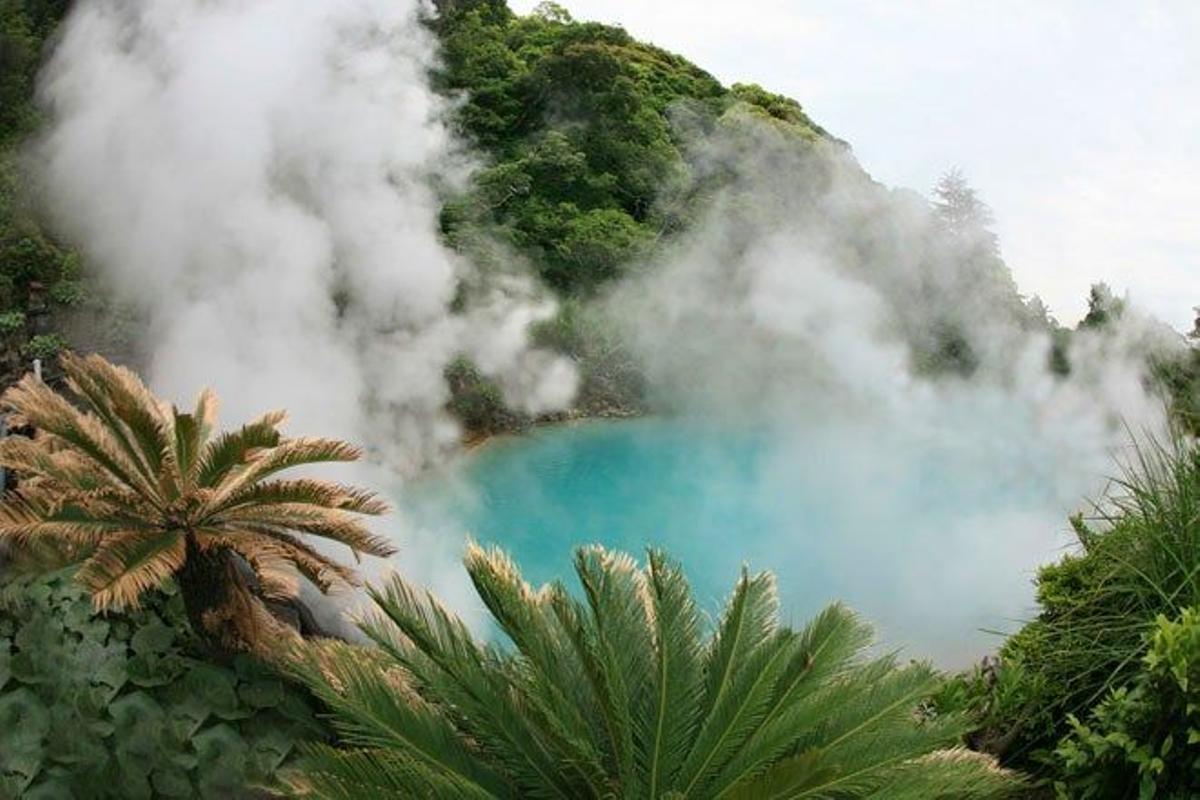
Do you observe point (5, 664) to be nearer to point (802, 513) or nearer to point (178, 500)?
point (178, 500)

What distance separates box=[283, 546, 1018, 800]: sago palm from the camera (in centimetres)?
397

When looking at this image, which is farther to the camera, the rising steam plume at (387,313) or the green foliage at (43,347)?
the green foliage at (43,347)

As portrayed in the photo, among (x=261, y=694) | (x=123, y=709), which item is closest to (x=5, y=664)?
(x=123, y=709)

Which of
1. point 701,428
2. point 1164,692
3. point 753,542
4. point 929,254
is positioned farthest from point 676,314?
point 1164,692

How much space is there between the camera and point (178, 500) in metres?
5.45

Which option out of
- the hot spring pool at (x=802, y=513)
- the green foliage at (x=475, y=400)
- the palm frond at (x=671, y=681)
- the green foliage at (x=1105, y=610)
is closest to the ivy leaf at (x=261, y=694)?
the palm frond at (x=671, y=681)

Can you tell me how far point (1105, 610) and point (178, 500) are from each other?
4.67 m

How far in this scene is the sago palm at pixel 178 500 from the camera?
5.30 meters

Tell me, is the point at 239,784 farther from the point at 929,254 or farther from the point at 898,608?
the point at 929,254

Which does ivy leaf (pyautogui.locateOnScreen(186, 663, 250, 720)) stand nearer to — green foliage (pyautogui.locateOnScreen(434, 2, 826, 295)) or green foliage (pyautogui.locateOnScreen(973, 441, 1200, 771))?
green foliage (pyautogui.locateOnScreen(973, 441, 1200, 771))

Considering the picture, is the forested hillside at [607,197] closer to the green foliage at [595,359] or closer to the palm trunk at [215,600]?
the green foliage at [595,359]

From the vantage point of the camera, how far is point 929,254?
20.0 metres

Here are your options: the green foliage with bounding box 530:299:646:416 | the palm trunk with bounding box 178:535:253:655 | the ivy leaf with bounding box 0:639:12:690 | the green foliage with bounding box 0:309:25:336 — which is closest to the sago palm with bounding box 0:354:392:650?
the palm trunk with bounding box 178:535:253:655

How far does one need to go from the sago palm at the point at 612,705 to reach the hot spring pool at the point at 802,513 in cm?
472
